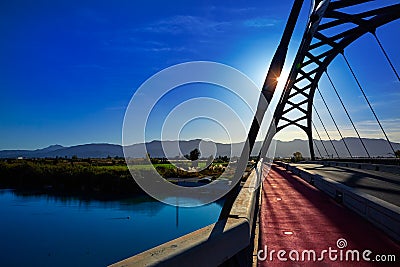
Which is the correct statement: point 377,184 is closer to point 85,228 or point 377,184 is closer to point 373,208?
point 373,208

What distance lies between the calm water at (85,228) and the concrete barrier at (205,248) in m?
34.8

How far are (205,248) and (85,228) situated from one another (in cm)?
5176

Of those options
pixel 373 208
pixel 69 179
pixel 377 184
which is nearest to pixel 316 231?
pixel 373 208

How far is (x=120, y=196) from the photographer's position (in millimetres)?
67812

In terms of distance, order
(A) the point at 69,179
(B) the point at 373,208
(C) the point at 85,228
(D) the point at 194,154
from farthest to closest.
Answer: (A) the point at 69,179 < (D) the point at 194,154 < (C) the point at 85,228 < (B) the point at 373,208

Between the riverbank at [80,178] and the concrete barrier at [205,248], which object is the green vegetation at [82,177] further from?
the concrete barrier at [205,248]

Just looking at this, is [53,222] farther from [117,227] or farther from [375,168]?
[375,168]

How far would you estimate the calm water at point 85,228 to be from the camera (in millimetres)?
36844

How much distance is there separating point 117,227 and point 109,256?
10.6 metres

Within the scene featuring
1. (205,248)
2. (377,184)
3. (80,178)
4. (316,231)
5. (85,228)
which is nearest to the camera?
(205,248)

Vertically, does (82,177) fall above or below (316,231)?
below

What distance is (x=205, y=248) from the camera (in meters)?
1.90

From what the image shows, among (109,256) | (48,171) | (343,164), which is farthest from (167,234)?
→ (48,171)

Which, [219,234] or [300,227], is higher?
[219,234]
